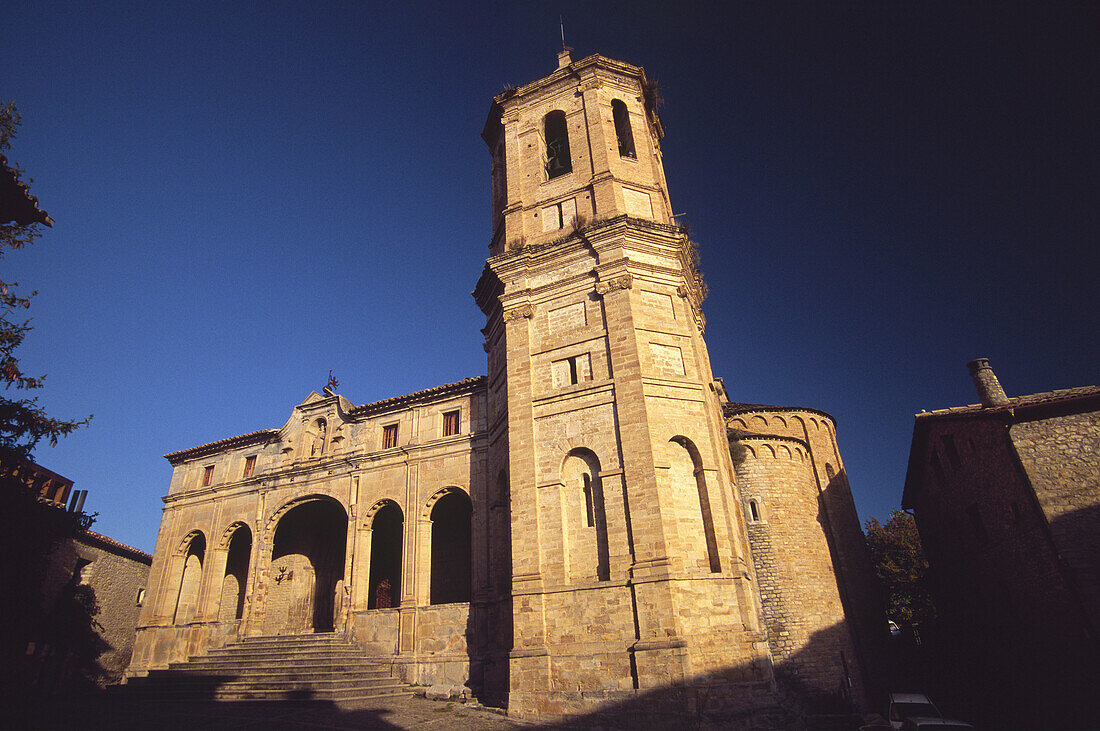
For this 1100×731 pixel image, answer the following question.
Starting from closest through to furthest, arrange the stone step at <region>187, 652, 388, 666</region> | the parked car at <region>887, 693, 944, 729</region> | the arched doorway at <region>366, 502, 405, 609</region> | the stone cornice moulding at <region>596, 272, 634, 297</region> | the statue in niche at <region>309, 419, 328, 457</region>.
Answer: the parked car at <region>887, 693, 944, 729</region> < the stone cornice moulding at <region>596, 272, 634, 297</region> < the stone step at <region>187, 652, 388, 666</region> < the arched doorway at <region>366, 502, 405, 609</region> < the statue in niche at <region>309, 419, 328, 457</region>

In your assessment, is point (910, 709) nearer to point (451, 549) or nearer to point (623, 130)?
point (451, 549)

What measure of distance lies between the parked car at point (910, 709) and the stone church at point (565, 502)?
8.19ft

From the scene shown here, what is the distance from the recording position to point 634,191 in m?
20.0

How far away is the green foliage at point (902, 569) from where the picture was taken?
3097 cm

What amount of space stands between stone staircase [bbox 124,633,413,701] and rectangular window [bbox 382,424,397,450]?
7220 mm

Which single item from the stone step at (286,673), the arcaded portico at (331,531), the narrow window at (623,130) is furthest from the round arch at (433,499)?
the narrow window at (623,130)

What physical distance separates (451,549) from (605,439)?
10.7 metres

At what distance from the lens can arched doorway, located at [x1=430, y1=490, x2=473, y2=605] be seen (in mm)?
22672

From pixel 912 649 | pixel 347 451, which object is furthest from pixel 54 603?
pixel 912 649

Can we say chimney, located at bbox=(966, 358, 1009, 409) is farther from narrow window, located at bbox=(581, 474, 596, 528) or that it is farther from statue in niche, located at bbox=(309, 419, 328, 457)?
statue in niche, located at bbox=(309, 419, 328, 457)

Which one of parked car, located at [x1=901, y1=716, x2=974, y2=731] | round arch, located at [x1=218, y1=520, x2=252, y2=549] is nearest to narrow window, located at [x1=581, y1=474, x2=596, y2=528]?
parked car, located at [x1=901, y1=716, x2=974, y2=731]

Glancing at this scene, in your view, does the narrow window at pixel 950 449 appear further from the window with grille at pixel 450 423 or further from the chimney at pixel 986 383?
the window with grille at pixel 450 423

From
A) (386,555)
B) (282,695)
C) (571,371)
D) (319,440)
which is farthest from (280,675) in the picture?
(571,371)

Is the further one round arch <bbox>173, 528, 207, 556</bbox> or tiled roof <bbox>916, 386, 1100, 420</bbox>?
round arch <bbox>173, 528, 207, 556</bbox>
